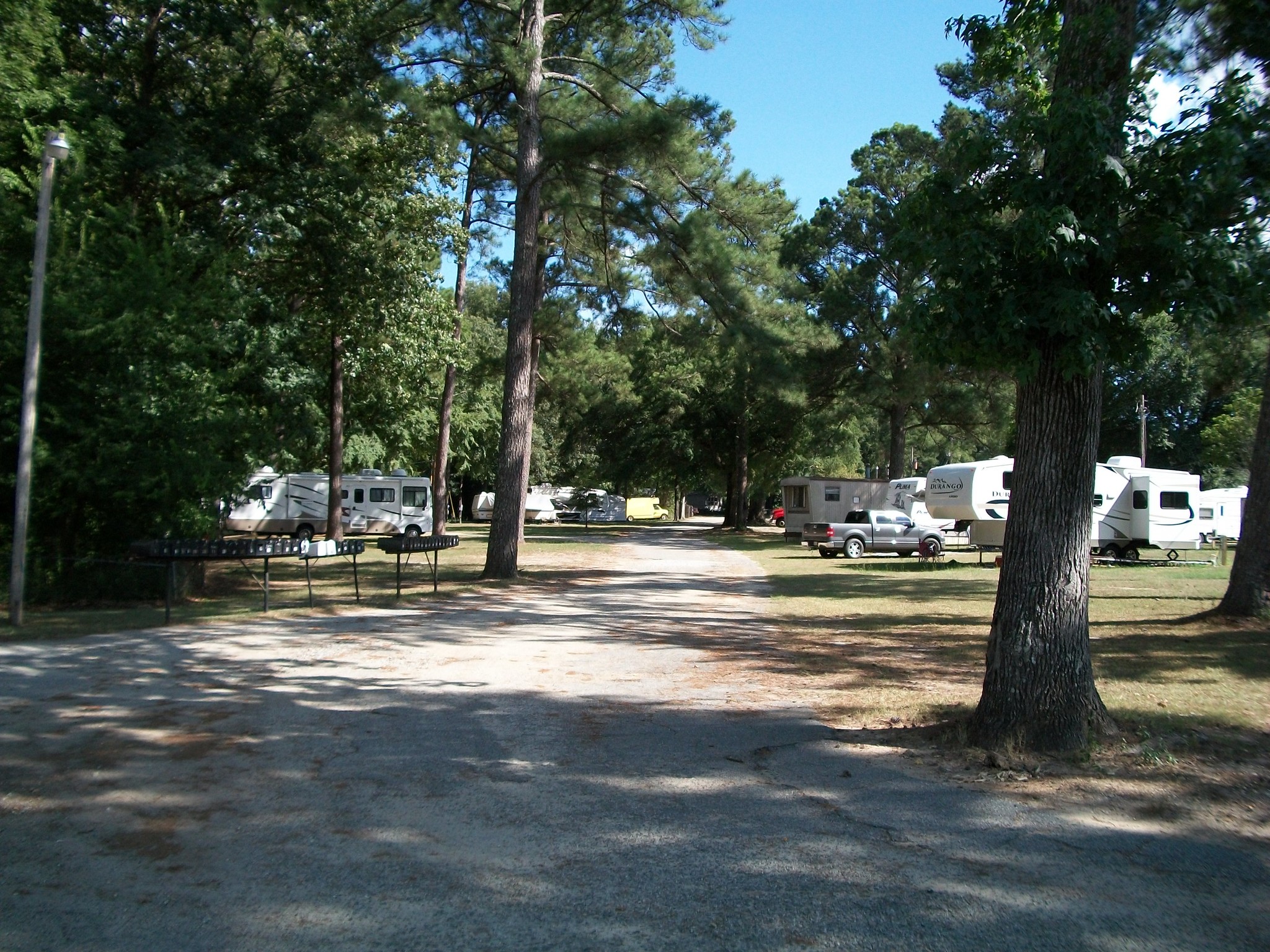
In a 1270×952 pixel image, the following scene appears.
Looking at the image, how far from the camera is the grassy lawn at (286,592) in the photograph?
473 inches

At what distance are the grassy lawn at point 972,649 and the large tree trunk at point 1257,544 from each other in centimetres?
53

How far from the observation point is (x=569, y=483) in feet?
237

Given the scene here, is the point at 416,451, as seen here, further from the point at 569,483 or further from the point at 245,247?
the point at 245,247

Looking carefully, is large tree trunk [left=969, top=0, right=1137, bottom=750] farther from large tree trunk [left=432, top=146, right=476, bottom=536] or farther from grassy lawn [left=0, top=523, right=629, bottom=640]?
large tree trunk [left=432, top=146, right=476, bottom=536]

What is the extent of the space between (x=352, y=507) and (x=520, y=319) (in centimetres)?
2414

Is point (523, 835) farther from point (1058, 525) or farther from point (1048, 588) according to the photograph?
point (1058, 525)

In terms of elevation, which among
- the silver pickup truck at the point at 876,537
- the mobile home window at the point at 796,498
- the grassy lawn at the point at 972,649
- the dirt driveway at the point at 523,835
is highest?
the mobile home window at the point at 796,498

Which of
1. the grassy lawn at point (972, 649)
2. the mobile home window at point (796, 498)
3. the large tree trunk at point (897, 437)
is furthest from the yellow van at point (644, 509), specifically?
the grassy lawn at point (972, 649)

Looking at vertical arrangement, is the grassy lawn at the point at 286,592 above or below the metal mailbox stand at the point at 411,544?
below

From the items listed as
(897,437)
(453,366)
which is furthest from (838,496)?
(453,366)

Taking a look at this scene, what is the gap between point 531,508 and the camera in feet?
210

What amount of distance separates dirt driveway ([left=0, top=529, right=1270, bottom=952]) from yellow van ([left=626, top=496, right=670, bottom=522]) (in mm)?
76727

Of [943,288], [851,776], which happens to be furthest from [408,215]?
[851,776]

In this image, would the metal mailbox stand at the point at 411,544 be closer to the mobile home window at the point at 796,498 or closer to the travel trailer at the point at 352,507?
the travel trailer at the point at 352,507
